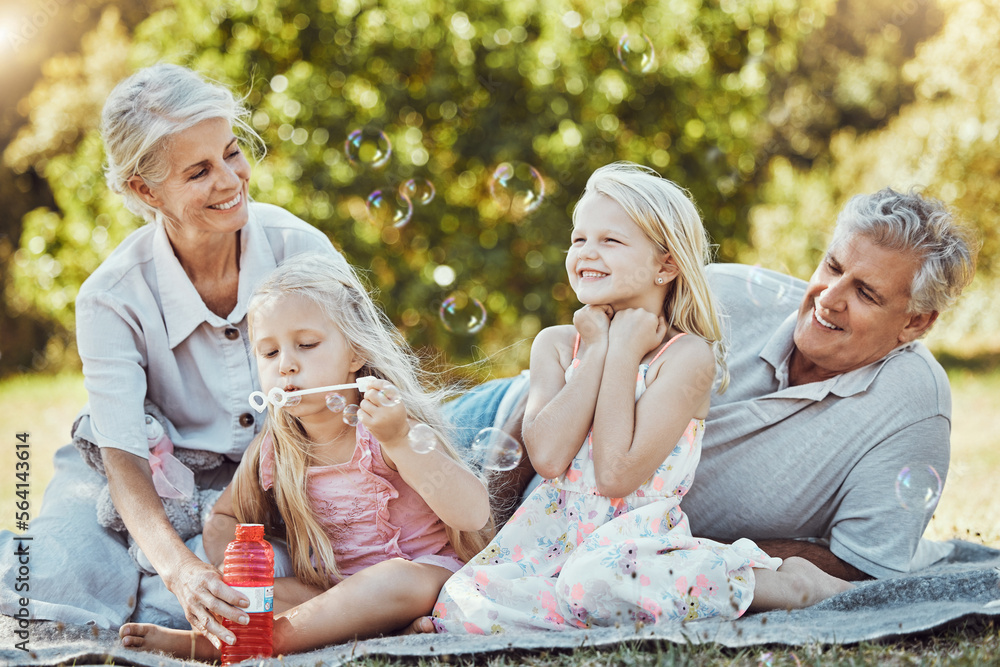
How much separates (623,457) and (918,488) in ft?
3.31

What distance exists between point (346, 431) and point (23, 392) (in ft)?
27.5

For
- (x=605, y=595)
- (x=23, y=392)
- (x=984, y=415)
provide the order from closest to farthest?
(x=605, y=595) → (x=984, y=415) → (x=23, y=392)

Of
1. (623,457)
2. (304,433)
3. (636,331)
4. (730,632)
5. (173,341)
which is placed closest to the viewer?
(730,632)

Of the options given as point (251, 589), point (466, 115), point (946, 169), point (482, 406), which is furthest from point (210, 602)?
point (946, 169)

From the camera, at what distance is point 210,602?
7.64 ft

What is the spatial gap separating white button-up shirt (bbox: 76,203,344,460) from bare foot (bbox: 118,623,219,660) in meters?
0.76

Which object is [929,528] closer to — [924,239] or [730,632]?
[924,239]

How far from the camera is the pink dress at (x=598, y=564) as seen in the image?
2.42m

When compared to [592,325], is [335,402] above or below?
below

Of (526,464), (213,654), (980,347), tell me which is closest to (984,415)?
(980,347)

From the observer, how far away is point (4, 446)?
7.74 meters

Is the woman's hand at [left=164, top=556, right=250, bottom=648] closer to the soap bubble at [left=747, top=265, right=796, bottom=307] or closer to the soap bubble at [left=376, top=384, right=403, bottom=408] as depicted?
the soap bubble at [left=376, top=384, right=403, bottom=408]

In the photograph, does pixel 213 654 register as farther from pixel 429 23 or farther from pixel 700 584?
pixel 429 23

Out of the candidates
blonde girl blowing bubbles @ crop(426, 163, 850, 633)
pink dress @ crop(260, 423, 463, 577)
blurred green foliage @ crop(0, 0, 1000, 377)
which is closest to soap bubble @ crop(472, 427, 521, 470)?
blonde girl blowing bubbles @ crop(426, 163, 850, 633)
